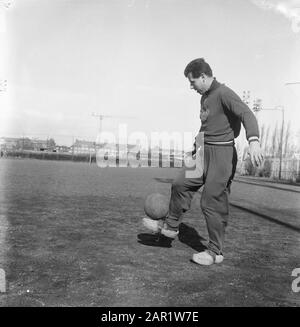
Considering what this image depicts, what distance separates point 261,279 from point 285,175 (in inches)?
1429

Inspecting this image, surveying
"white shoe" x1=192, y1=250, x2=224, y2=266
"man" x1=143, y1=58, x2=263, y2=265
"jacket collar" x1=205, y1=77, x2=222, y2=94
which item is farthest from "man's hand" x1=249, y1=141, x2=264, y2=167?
"white shoe" x1=192, y1=250, x2=224, y2=266

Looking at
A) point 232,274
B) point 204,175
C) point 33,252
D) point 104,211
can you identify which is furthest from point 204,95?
point 104,211

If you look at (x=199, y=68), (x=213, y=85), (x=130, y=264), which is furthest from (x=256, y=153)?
(x=130, y=264)

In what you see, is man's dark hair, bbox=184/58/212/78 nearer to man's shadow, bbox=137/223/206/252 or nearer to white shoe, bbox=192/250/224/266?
white shoe, bbox=192/250/224/266

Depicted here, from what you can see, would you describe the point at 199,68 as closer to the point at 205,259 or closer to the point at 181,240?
the point at 205,259

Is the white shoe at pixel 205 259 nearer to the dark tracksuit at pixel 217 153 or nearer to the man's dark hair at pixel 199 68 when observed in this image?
the dark tracksuit at pixel 217 153

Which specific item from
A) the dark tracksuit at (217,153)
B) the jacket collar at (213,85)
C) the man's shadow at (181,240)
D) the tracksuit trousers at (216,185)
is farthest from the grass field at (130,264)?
the jacket collar at (213,85)

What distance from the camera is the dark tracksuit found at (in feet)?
14.4

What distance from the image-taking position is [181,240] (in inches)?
233

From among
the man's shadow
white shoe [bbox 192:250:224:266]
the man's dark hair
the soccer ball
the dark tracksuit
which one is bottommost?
the man's shadow

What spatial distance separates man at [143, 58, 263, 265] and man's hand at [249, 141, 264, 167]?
0.16 meters

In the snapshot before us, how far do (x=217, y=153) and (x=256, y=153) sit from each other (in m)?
0.48

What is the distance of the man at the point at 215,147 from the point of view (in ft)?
14.4
